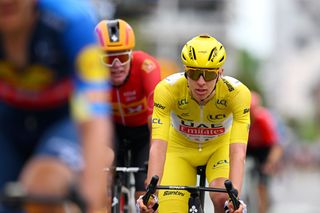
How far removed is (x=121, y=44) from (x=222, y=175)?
179 centimetres

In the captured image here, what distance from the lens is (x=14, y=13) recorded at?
4.82 meters

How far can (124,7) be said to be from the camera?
2660 inches

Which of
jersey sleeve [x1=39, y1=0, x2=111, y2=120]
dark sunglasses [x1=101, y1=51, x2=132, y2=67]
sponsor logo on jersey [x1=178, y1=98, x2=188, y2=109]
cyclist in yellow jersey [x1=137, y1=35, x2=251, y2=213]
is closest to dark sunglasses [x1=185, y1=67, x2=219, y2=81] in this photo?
cyclist in yellow jersey [x1=137, y1=35, x2=251, y2=213]

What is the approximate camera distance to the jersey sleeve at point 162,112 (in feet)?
26.4

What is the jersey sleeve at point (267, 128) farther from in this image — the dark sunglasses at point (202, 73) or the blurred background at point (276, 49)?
the blurred background at point (276, 49)

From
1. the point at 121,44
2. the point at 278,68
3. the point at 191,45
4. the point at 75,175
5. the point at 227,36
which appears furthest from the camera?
the point at 278,68

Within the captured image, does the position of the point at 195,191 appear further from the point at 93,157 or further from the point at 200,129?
the point at 93,157

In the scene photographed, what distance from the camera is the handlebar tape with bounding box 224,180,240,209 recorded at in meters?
7.31

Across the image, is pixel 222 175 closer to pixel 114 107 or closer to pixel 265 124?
pixel 114 107

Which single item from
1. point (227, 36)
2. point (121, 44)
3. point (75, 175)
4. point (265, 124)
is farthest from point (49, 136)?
point (227, 36)

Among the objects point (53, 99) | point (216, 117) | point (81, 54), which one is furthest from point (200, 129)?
point (81, 54)

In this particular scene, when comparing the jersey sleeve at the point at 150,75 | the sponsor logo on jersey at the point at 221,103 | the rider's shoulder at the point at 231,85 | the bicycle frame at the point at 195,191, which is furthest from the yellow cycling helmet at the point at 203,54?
the jersey sleeve at the point at 150,75

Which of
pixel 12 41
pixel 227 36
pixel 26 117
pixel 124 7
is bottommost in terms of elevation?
pixel 26 117

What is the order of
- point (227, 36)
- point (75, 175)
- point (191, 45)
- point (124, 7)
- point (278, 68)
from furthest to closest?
1. point (278, 68)
2. point (227, 36)
3. point (124, 7)
4. point (191, 45)
5. point (75, 175)
